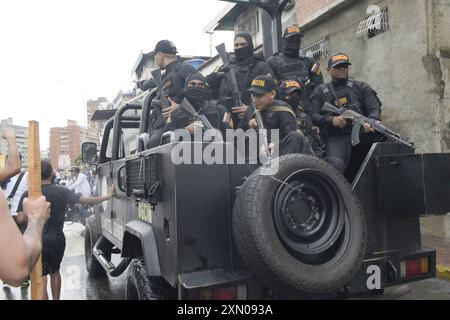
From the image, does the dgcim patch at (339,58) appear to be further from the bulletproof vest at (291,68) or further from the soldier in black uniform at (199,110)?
the soldier in black uniform at (199,110)

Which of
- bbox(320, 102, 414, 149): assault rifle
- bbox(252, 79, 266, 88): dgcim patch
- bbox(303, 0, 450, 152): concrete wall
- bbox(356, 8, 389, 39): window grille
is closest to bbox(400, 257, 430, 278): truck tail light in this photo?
bbox(320, 102, 414, 149): assault rifle

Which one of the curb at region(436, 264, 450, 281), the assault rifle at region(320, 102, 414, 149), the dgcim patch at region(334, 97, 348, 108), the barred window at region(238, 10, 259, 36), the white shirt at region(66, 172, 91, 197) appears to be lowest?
the curb at region(436, 264, 450, 281)

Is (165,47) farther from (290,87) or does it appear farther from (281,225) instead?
(281,225)

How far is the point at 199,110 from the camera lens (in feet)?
12.2

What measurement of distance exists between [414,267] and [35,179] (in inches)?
93.7

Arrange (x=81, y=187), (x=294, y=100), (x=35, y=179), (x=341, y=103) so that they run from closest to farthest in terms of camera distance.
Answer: (x=35, y=179), (x=294, y=100), (x=341, y=103), (x=81, y=187)

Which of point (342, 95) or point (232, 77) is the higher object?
point (232, 77)

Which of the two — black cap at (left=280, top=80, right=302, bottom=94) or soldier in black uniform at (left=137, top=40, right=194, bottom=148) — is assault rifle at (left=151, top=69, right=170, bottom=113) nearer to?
soldier in black uniform at (left=137, top=40, right=194, bottom=148)

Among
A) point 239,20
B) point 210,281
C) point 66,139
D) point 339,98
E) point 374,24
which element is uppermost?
point 239,20

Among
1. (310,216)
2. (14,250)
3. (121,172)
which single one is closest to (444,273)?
(310,216)

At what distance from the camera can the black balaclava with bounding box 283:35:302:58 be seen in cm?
448

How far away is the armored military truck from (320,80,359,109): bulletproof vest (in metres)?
1.19

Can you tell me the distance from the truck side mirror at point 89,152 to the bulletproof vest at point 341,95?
2850 mm

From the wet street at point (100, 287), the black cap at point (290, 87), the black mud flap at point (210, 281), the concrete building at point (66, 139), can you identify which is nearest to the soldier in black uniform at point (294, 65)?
the black cap at point (290, 87)
